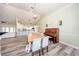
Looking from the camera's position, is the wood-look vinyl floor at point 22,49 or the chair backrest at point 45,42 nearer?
the wood-look vinyl floor at point 22,49

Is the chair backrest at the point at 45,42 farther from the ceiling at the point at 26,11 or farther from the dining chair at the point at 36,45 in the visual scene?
the ceiling at the point at 26,11

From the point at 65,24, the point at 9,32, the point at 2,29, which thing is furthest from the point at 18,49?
the point at 65,24

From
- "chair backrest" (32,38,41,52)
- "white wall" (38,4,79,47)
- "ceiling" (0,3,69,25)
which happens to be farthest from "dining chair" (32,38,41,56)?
"ceiling" (0,3,69,25)

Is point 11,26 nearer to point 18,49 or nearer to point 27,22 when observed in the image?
point 27,22

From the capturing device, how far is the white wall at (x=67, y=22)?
1.56 meters

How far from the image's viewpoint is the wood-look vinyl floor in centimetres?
151

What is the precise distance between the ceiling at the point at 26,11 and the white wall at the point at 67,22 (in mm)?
97

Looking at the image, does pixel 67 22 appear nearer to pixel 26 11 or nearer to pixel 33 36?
pixel 33 36

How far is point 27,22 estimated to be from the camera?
5.38 feet

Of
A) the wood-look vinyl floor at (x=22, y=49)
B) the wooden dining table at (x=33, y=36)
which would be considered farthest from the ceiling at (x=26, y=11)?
the wood-look vinyl floor at (x=22, y=49)

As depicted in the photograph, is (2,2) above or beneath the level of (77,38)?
above

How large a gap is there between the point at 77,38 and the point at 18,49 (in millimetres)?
1099

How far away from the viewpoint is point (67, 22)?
160cm

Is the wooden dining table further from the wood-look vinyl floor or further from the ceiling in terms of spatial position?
the ceiling
